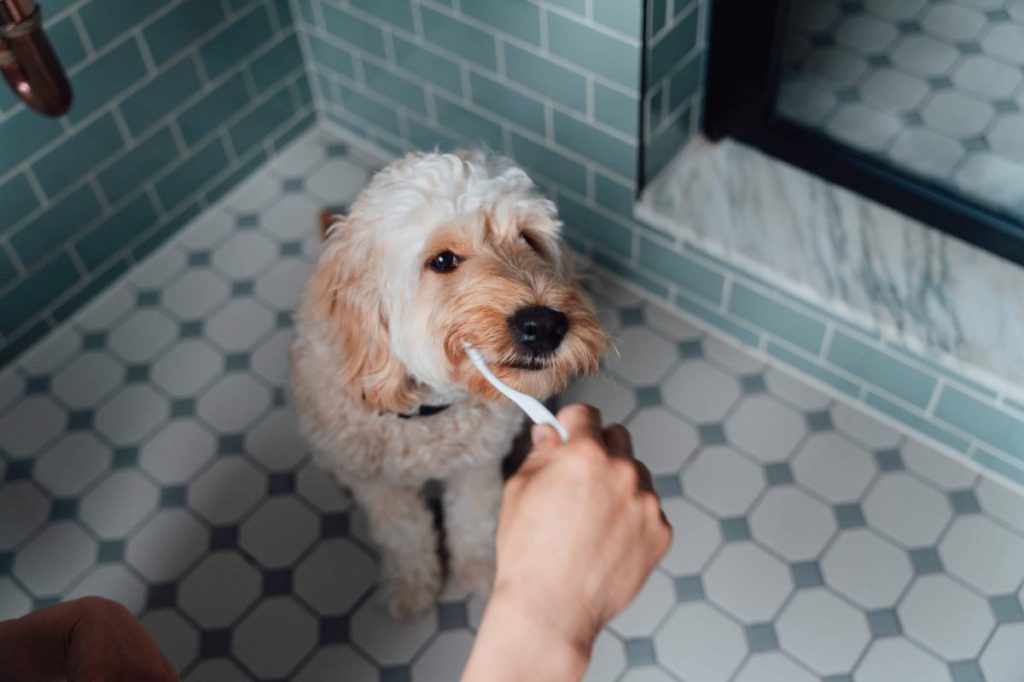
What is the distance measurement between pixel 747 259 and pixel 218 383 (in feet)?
3.93

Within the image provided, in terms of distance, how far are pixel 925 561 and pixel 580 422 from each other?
121 cm

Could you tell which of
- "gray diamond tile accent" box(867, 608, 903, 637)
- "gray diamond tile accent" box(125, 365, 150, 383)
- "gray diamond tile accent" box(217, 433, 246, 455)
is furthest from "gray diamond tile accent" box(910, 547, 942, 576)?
"gray diamond tile accent" box(125, 365, 150, 383)

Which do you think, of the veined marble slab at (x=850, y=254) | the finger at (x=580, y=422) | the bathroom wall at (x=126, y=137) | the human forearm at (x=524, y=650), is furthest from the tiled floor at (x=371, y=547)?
the human forearm at (x=524, y=650)

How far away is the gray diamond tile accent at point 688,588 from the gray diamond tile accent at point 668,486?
6.9 inches

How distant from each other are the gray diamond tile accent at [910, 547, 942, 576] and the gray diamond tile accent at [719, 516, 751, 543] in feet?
1.02

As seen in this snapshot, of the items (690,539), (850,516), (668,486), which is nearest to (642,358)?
(668,486)

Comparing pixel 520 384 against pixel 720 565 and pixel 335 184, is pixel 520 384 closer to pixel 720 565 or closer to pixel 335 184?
pixel 720 565

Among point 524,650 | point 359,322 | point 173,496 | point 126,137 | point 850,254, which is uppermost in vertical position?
point 524,650

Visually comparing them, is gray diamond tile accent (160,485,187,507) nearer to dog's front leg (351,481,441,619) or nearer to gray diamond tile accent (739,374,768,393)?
dog's front leg (351,481,441,619)

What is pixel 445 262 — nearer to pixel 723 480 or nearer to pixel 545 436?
pixel 545 436

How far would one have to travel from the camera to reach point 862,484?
2.00 metres

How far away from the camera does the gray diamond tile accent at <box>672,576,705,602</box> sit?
1.88 m

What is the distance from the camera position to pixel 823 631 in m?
1.82

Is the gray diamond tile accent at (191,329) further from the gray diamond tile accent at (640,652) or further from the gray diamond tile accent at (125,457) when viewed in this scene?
the gray diamond tile accent at (640,652)
